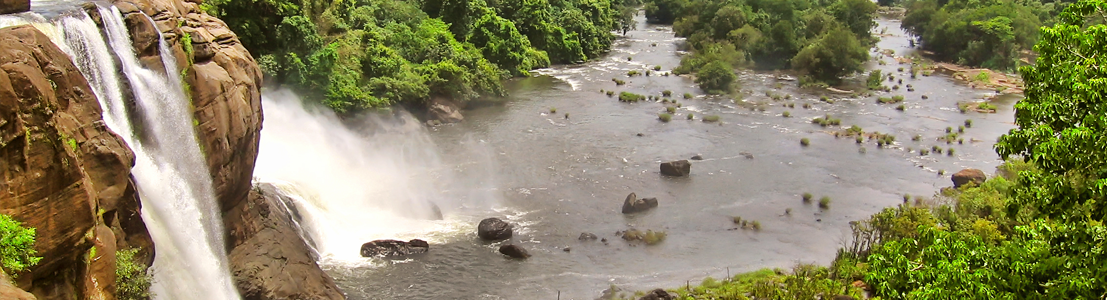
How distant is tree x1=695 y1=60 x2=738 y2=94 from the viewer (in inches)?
2852

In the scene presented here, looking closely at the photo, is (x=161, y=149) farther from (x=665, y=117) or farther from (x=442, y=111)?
(x=665, y=117)

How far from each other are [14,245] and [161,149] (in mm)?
8722

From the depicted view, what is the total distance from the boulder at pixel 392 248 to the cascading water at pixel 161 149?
910cm

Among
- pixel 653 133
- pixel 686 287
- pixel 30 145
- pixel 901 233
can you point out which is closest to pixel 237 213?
pixel 30 145

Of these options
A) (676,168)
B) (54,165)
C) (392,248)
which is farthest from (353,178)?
(54,165)

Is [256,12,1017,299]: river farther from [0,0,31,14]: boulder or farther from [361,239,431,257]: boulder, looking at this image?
[0,0,31,14]: boulder

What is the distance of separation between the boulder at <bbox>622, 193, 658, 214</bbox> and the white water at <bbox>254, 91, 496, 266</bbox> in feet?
22.1

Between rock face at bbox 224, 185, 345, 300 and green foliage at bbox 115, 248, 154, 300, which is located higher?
green foliage at bbox 115, 248, 154, 300

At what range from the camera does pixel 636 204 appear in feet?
134

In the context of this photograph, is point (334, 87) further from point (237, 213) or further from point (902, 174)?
point (902, 174)

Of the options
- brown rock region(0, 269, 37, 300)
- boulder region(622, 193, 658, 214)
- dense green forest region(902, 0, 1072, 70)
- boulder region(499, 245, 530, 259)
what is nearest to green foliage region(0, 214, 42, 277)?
brown rock region(0, 269, 37, 300)

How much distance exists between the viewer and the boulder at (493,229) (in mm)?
35250

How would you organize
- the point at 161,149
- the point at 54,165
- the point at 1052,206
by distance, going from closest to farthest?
the point at 1052,206 → the point at 54,165 → the point at 161,149

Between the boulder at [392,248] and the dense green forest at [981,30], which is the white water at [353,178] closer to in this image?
the boulder at [392,248]
